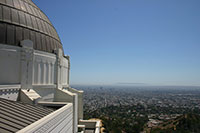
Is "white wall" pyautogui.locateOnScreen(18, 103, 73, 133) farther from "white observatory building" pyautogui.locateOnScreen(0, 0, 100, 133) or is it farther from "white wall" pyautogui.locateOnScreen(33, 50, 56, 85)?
"white wall" pyautogui.locateOnScreen(33, 50, 56, 85)

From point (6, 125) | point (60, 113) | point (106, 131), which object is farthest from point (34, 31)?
point (106, 131)

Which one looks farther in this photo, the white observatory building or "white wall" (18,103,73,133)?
the white observatory building

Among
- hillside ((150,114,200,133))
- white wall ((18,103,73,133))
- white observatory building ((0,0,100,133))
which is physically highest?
white observatory building ((0,0,100,133))

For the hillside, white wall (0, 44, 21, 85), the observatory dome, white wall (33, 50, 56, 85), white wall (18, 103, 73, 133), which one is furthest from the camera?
the hillside

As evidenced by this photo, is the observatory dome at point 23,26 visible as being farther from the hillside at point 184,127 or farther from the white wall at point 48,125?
the hillside at point 184,127

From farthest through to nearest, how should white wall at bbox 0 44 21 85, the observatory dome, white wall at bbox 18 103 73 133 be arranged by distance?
the observatory dome < white wall at bbox 0 44 21 85 < white wall at bbox 18 103 73 133

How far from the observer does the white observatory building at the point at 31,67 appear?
8617mm

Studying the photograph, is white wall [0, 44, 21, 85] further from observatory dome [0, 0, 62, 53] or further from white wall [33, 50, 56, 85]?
white wall [33, 50, 56, 85]

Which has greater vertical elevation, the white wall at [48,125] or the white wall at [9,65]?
the white wall at [9,65]

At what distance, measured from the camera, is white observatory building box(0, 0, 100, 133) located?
28.3 feet

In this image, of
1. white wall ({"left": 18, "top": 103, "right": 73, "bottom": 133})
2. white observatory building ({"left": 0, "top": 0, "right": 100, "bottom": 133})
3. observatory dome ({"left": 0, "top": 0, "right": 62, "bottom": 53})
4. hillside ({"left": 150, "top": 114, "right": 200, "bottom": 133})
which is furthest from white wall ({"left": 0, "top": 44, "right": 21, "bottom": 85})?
hillside ({"left": 150, "top": 114, "right": 200, "bottom": 133})

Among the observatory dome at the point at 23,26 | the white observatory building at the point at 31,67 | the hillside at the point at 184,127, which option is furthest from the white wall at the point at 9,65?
Result: the hillside at the point at 184,127

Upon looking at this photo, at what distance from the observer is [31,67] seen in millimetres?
10516

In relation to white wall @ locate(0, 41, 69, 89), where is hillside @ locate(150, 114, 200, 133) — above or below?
below
